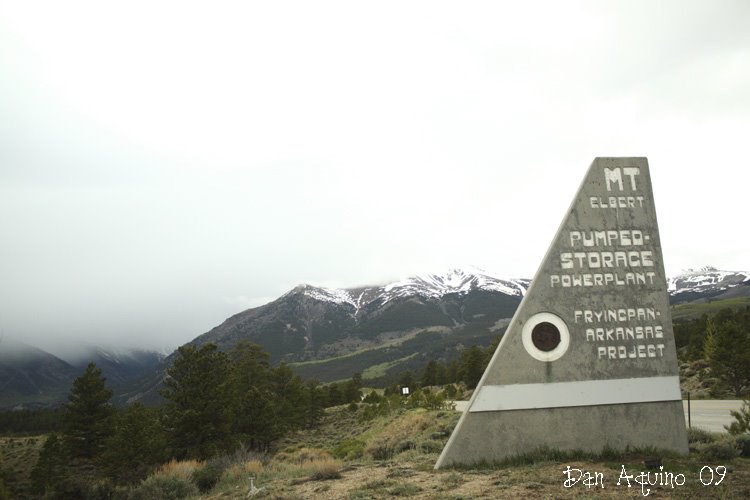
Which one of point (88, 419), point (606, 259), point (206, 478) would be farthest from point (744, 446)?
point (88, 419)

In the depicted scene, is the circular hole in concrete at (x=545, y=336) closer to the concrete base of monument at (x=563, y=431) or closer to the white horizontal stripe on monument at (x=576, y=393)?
the white horizontal stripe on monument at (x=576, y=393)

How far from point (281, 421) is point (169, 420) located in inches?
663

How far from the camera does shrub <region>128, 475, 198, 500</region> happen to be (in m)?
14.0

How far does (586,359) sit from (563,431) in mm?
2006

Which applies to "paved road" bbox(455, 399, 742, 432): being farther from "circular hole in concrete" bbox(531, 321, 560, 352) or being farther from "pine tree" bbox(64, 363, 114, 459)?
"pine tree" bbox(64, 363, 114, 459)

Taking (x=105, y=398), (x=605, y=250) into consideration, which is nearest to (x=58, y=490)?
(x=105, y=398)

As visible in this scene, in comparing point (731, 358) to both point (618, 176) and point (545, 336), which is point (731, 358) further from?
point (545, 336)

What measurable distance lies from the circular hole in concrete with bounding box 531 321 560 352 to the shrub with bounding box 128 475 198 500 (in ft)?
36.0

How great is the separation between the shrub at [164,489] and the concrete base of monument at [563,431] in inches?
305

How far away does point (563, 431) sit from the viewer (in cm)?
1265

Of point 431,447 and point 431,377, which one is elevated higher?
point 431,447

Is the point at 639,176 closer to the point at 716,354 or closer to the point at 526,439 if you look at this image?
the point at 526,439

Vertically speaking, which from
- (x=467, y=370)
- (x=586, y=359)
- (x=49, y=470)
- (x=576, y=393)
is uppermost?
(x=586, y=359)

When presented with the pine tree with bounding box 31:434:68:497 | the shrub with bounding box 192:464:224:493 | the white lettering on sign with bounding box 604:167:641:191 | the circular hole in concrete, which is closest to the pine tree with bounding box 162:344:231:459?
the shrub with bounding box 192:464:224:493
